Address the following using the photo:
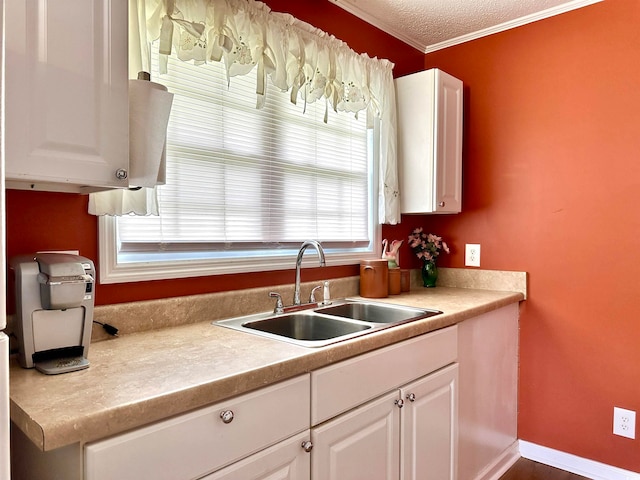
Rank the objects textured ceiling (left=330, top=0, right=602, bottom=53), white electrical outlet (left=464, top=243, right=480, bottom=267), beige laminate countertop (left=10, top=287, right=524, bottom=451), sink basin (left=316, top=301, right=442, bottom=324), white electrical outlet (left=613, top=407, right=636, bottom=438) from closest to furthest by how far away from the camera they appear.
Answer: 1. beige laminate countertop (left=10, top=287, right=524, bottom=451)
2. sink basin (left=316, top=301, right=442, bottom=324)
3. white electrical outlet (left=613, top=407, right=636, bottom=438)
4. textured ceiling (left=330, top=0, right=602, bottom=53)
5. white electrical outlet (left=464, top=243, right=480, bottom=267)

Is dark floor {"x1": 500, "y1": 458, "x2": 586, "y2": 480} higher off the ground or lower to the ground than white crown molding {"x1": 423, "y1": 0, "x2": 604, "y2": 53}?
lower

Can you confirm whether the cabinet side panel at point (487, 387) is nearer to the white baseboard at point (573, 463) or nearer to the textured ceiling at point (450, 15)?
the white baseboard at point (573, 463)

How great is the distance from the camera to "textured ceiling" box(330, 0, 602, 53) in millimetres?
2373

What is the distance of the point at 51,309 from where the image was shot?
116 centimetres

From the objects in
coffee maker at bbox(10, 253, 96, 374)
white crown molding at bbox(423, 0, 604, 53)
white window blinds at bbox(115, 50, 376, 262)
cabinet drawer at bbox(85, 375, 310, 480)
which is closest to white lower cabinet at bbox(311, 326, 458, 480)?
cabinet drawer at bbox(85, 375, 310, 480)

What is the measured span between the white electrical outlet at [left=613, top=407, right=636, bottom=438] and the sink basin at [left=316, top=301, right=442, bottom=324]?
1.17 meters

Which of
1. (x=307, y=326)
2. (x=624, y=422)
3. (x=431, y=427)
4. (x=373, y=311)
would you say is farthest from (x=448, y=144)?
(x=624, y=422)

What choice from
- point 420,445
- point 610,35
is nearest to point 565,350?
point 420,445

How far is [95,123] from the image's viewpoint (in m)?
1.15

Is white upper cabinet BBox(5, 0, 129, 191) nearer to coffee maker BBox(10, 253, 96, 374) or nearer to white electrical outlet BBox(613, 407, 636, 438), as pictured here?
coffee maker BBox(10, 253, 96, 374)

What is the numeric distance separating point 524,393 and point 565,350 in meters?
0.34

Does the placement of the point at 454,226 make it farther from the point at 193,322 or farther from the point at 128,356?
the point at 128,356

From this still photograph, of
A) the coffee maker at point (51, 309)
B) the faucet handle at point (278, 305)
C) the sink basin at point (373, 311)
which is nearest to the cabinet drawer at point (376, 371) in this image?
the sink basin at point (373, 311)

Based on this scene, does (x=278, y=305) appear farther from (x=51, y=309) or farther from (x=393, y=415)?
(x=51, y=309)
